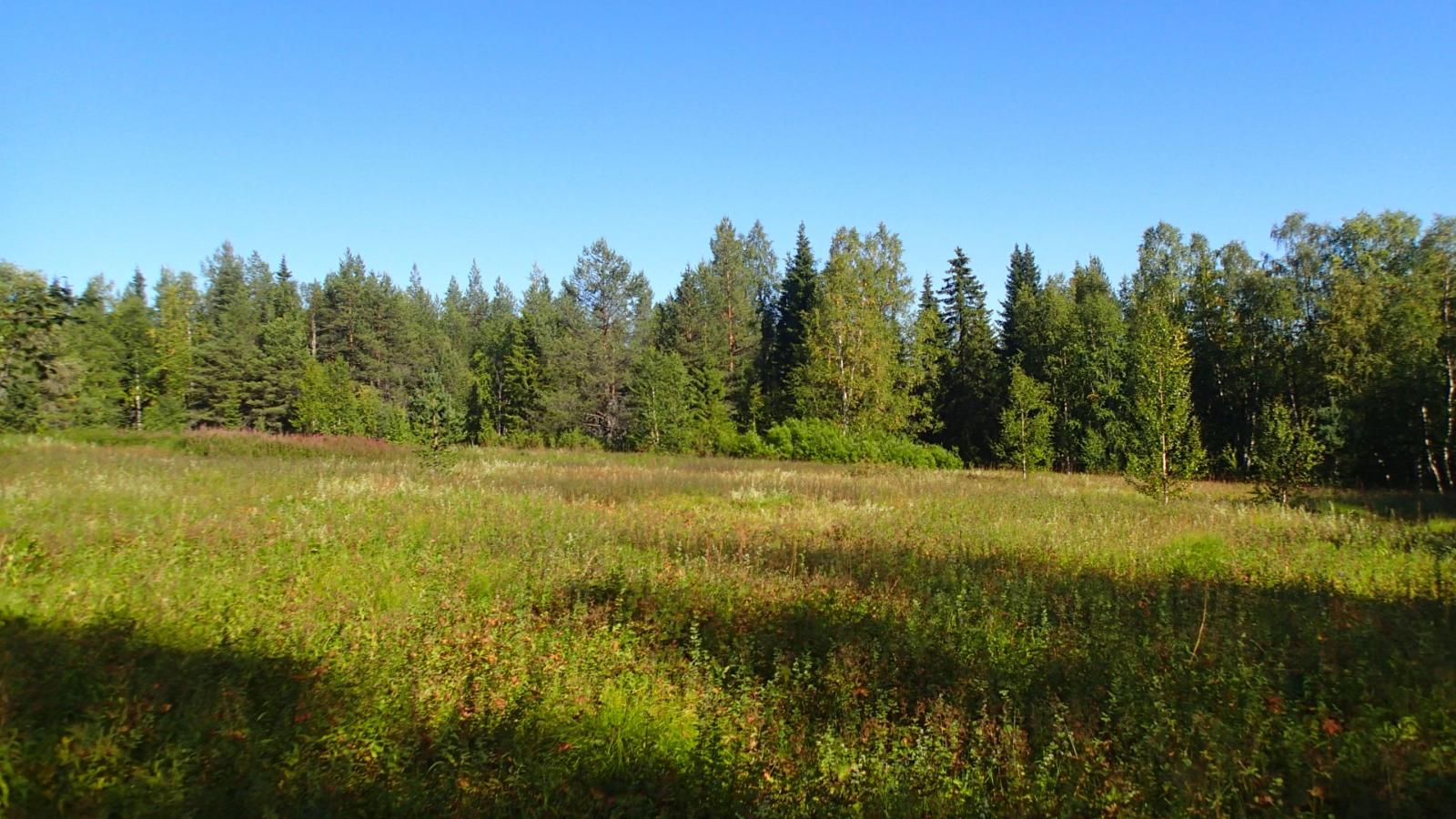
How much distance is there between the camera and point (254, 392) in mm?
50156

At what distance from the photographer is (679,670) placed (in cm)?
561

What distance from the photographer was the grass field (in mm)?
3855

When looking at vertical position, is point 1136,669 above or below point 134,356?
below

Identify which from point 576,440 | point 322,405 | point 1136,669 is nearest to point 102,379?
point 322,405

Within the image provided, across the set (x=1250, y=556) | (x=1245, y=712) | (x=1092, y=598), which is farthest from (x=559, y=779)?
(x=1250, y=556)

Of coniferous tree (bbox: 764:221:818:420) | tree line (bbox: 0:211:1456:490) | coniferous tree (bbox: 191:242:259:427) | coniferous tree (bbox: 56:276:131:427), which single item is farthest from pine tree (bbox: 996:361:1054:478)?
coniferous tree (bbox: 191:242:259:427)

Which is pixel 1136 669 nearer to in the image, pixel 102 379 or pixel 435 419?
pixel 435 419

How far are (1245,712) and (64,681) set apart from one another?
24.6 ft

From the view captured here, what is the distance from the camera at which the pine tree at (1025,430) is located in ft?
107

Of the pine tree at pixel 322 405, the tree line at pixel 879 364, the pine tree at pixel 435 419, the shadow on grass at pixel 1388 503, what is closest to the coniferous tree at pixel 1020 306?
the tree line at pixel 879 364

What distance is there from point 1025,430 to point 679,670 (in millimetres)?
31180

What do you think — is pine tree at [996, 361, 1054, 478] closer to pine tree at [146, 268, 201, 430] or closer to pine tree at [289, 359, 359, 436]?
pine tree at [289, 359, 359, 436]

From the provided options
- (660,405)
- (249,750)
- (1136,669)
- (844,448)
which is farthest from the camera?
(660,405)

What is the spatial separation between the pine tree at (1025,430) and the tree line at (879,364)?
0.60 feet
